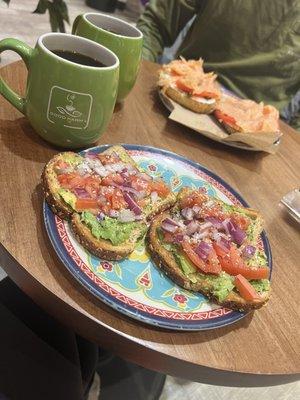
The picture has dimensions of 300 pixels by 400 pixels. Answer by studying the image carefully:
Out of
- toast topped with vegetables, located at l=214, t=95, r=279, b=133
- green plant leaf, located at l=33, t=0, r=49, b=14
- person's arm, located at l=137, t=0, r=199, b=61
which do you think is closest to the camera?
toast topped with vegetables, located at l=214, t=95, r=279, b=133

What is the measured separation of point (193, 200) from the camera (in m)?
0.80

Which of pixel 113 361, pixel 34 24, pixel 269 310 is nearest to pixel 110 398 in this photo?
pixel 113 361

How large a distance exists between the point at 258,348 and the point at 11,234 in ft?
1.48

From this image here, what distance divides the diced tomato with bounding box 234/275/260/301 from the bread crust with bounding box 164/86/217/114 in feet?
2.16

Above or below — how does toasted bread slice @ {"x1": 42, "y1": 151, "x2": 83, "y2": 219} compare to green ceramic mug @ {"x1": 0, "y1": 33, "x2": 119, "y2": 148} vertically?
below

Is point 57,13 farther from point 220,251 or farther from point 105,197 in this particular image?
point 220,251

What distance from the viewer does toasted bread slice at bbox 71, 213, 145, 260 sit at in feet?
2.19

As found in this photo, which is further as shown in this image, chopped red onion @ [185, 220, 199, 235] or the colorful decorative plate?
chopped red onion @ [185, 220, 199, 235]

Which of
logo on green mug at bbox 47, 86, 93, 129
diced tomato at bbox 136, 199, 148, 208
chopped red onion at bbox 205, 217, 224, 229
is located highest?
logo on green mug at bbox 47, 86, 93, 129

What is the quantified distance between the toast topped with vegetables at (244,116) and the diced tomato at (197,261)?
0.56 metres

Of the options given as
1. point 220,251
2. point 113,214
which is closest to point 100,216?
point 113,214

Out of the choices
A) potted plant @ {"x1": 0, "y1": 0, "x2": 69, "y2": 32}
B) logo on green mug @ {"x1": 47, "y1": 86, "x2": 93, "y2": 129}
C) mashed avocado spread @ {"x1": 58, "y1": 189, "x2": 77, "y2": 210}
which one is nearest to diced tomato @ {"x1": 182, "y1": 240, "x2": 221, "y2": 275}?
mashed avocado spread @ {"x1": 58, "y1": 189, "x2": 77, "y2": 210}

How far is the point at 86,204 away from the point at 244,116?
691mm

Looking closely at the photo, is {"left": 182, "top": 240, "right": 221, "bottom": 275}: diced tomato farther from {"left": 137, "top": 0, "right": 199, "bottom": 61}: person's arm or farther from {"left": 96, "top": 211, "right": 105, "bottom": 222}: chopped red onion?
{"left": 137, "top": 0, "right": 199, "bottom": 61}: person's arm
